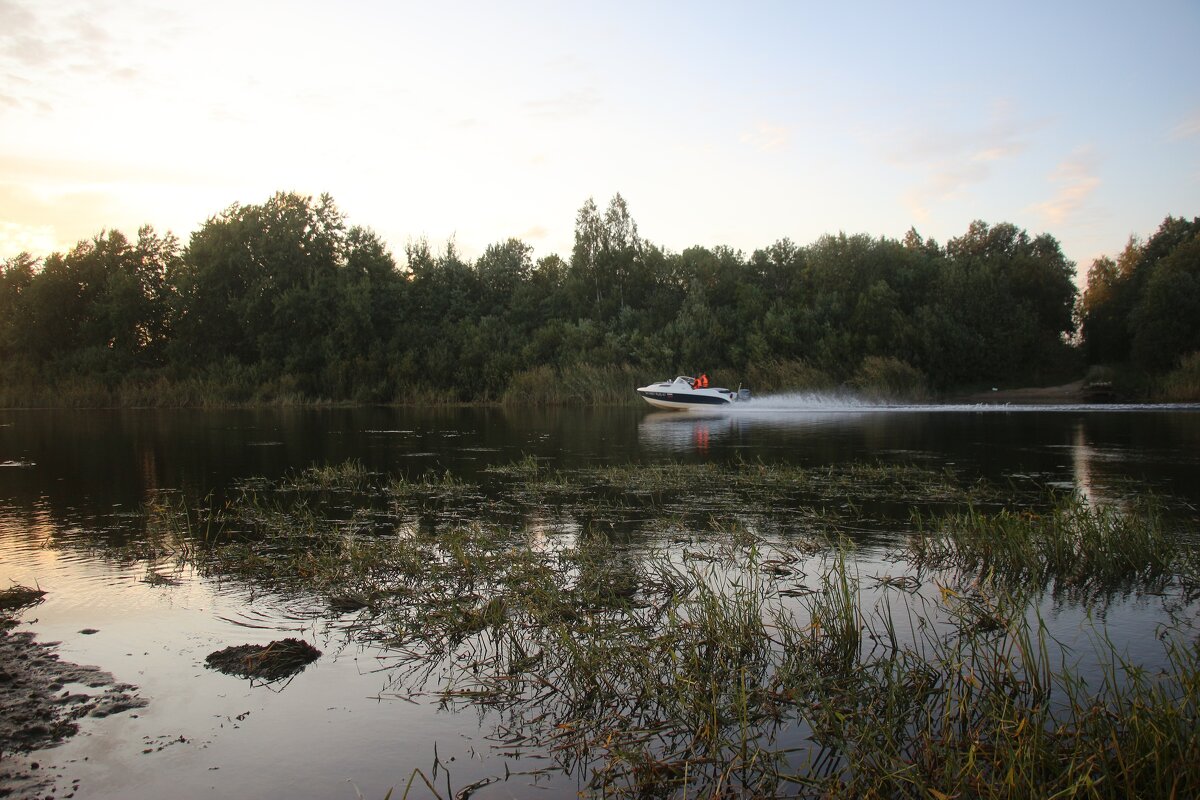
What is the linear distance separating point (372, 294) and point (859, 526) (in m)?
59.1

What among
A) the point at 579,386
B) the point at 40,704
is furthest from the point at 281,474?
the point at 579,386

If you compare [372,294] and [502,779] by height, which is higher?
[372,294]

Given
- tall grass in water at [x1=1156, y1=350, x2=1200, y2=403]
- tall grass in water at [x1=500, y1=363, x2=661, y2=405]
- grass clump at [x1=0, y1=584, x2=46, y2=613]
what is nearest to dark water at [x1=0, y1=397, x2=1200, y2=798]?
grass clump at [x1=0, y1=584, x2=46, y2=613]

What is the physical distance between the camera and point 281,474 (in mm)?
18656

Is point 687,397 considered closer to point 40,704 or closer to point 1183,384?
point 1183,384

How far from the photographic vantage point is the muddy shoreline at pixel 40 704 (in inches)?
191

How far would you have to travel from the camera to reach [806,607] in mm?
8031

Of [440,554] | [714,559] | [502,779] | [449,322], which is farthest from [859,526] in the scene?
[449,322]

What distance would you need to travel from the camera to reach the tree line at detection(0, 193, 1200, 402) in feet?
192

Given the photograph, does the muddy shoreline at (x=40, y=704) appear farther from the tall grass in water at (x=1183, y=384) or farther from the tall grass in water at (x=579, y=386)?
the tall grass in water at (x=1183, y=384)

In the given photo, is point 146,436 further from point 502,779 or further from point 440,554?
point 502,779

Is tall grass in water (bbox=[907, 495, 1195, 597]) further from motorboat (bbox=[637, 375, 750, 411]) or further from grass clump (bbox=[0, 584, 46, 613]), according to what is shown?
motorboat (bbox=[637, 375, 750, 411])

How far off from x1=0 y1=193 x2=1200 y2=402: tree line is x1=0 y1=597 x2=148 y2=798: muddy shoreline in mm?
50044

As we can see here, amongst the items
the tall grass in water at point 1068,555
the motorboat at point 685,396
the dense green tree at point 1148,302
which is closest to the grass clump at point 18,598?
the tall grass in water at point 1068,555
